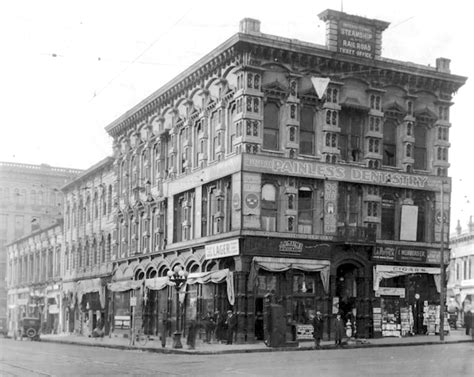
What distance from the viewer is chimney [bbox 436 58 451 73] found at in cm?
4391

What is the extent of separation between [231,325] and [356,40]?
15844 millimetres

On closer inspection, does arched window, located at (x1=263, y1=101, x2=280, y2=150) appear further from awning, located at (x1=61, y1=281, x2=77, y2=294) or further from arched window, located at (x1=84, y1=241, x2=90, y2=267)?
awning, located at (x1=61, y1=281, x2=77, y2=294)

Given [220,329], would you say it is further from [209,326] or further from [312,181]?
[312,181]

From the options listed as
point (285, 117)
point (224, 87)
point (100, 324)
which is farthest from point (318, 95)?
point (100, 324)

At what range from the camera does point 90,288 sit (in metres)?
60.9

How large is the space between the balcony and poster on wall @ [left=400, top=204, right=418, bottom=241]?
2468 mm

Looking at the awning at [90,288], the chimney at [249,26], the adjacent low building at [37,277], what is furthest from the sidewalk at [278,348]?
the adjacent low building at [37,277]

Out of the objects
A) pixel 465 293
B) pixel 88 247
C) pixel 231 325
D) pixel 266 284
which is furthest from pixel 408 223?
pixel 465 293

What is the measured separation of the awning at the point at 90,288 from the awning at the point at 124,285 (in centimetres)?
372

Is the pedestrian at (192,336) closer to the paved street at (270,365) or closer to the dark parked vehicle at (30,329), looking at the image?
the paved street at (270,365)

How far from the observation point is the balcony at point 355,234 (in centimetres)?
3931

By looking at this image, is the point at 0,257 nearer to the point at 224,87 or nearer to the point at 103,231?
the point at 103,231

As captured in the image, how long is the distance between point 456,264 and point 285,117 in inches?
1871

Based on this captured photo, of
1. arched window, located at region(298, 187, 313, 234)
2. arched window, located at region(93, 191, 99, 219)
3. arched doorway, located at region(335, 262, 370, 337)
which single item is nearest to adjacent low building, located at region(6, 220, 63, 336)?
arched window, located at region(93, 191, 99, 219)
